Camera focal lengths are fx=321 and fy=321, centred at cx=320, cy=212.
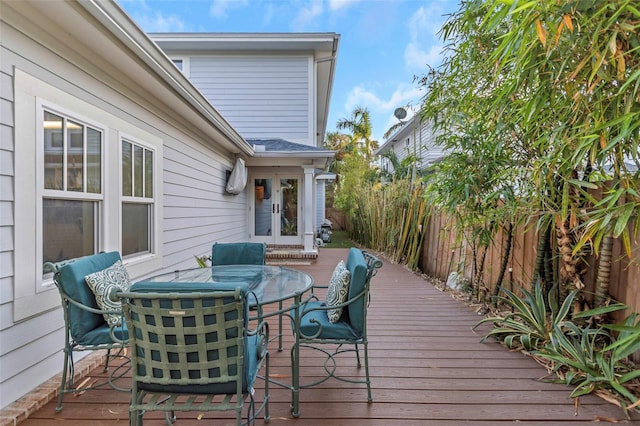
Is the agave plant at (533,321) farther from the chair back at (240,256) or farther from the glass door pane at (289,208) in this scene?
the glass door pane at (289,208)

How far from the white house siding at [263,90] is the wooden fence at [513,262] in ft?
12.5

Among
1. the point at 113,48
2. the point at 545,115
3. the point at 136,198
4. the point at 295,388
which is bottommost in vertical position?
the point at 295,388

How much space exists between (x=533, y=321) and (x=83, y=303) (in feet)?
11.6

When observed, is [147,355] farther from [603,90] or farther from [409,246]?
[409,246]

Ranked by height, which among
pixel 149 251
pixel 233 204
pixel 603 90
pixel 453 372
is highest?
pixel 603 90

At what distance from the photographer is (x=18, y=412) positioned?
186 cm

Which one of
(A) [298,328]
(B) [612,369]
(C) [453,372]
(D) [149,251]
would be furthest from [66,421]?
(B) [612,369]

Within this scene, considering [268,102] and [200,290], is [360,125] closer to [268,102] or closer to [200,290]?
[268,102]

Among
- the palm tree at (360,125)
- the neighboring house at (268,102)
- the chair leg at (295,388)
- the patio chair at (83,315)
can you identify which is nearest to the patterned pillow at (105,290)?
the patio chair at (83,315)

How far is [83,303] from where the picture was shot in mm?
2023

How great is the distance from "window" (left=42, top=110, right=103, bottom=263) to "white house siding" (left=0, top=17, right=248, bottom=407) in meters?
0.16

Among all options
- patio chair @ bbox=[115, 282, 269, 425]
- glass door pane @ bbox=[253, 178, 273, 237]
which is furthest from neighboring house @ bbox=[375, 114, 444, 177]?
patio chair @ bbox=[115, 282, 269, 425]

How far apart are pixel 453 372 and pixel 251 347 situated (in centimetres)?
167

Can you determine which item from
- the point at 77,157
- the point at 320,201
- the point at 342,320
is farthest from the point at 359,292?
the point at 320,201
